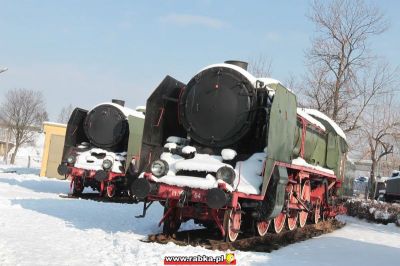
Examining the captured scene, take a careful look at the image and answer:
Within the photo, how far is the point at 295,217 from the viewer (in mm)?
11984

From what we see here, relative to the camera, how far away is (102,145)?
17.6 metres

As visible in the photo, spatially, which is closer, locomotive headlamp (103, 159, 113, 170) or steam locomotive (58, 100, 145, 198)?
locomotive headlamp (103, 159, 113, 170)

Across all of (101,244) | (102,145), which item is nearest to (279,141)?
(101,244)

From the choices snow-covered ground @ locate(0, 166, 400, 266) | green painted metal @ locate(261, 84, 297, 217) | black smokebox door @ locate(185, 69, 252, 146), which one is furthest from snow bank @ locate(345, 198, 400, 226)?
black smokebox door @ locate(185, 69, 252, 146)

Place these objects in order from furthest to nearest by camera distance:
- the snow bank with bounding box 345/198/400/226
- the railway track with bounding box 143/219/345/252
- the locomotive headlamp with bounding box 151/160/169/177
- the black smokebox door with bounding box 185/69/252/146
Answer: the snow bank with bounding box 345/198/400/226
the black smokebox door with bounding box 185/69/252/146
the locomotive headlamp with bounding box 151/160/169/177
the railway track with bounding box 143/219/345/252

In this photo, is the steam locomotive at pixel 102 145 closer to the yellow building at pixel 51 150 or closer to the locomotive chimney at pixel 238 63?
the locomotive chimney at pixel 238 63

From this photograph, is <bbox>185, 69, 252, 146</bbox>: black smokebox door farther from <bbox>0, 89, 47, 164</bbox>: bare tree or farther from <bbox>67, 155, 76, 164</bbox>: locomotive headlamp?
<bbox>0, 89, 47, 164</bbox>: bare tree

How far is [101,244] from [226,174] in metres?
2.39

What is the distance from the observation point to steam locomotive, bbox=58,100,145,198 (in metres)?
16.6

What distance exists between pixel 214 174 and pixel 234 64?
7.76 ft

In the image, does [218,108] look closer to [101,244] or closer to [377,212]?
[101,244]

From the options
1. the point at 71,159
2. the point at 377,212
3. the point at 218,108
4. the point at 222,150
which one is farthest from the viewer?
the point at 377,212

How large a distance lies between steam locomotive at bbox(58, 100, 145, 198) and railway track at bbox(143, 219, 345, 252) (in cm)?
676

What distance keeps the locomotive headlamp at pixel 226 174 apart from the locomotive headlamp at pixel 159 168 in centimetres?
112
